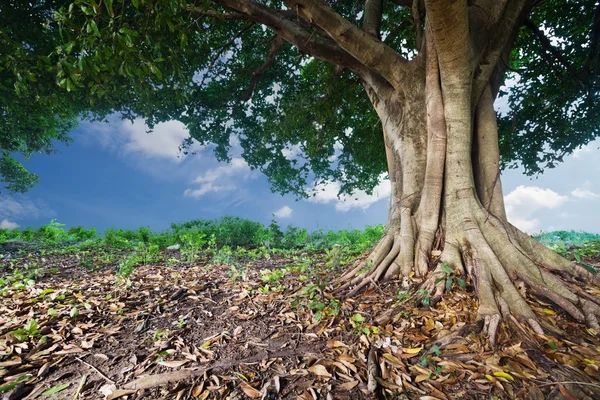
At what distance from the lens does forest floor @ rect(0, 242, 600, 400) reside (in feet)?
6.07

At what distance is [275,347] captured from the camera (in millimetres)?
2316

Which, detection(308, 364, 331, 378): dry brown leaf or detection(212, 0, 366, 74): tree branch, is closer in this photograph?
detection(308, 364, 331, 378): dry brown leaf

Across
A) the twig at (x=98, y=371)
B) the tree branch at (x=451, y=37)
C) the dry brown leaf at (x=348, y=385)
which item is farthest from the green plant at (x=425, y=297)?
the twig at (x=98, y=371)

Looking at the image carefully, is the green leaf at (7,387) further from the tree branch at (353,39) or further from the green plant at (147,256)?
the tree branch at (353,39)

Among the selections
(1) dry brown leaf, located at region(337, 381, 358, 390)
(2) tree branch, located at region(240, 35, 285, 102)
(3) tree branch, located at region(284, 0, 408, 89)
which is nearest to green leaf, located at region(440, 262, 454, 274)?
(1) dry brown leaf, located at region(337, 381, 358, 390)

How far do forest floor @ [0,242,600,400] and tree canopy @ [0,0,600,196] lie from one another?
240cm

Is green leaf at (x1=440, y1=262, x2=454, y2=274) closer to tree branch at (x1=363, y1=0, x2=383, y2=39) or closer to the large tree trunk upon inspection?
the large tree trunk

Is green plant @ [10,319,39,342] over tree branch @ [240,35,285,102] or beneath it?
beneath

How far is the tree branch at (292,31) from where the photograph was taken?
4145 mm

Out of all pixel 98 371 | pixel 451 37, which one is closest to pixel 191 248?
pixel 98 371

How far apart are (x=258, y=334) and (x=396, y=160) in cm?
317

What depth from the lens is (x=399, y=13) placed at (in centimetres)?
600

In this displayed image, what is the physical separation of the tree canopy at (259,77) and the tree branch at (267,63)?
0.03 m

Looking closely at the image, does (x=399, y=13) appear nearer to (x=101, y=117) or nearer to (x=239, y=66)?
(x=239, y=66)
